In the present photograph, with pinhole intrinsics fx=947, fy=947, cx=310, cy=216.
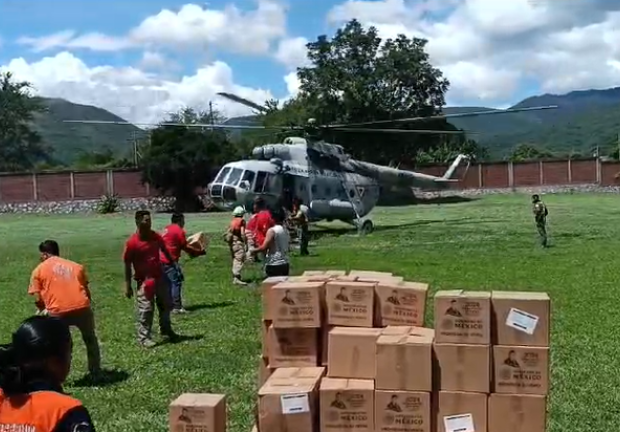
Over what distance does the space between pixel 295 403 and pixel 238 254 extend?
12.3 metres

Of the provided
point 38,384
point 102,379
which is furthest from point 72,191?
point 38,384

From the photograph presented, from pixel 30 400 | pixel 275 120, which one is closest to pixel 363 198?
pixel 30 400

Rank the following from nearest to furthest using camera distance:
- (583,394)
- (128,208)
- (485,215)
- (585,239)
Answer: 1. (583,394)
2. (585,239)
3. (485,215)
4. (128,208)

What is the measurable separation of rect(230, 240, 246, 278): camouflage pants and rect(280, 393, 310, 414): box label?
12.1 meters

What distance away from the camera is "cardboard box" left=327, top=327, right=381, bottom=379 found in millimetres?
6664

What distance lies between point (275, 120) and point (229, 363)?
64407 millimetres

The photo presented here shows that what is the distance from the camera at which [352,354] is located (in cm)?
672

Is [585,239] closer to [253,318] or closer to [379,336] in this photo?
[253,318]

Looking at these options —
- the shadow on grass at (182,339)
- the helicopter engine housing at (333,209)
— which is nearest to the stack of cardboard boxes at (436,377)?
the shadow on grass at (182,339)

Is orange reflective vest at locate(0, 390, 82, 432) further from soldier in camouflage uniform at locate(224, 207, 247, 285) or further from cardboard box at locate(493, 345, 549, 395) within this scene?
soldier in camouflage uniform at locate(224, 207, 247, 285)

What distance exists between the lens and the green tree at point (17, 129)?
324 ft

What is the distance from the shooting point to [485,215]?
43781mm

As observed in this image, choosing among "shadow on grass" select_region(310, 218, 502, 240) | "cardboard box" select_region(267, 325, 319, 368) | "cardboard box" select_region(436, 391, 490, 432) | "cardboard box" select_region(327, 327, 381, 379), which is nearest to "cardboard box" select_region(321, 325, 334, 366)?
"cardboard box" select_region(267, 325, 319, 368)

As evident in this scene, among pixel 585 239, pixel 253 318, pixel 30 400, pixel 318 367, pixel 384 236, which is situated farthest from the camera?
pixel 384 236
